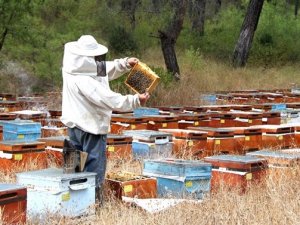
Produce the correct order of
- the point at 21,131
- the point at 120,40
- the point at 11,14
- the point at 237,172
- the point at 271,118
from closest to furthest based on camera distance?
the point at 237,172 < the point at 21,131 < the point at 271,118 < the point at 11,14 < the point at 120,40

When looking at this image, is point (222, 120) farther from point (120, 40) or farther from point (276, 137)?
point (120, 40)

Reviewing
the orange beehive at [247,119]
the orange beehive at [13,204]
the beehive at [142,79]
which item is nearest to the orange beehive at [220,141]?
the orange beehive at [247,119]

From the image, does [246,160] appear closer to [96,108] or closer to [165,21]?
[96,108]

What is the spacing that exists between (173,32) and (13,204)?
13.3 metres

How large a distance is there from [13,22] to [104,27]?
32.1ft

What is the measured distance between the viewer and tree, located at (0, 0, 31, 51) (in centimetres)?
1568

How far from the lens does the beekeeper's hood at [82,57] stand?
18.9 feet

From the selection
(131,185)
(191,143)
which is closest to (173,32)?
(191,143)

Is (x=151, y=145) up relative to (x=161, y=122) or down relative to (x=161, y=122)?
down

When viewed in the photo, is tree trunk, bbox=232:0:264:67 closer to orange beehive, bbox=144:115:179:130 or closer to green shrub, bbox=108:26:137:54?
green shrub, bbox=108:26:137:54

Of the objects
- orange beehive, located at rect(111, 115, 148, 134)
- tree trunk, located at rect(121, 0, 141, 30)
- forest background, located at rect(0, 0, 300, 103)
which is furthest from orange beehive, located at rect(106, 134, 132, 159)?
tree trunk, located at rect(121, 0, 141, 30)

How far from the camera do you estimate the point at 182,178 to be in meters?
6.33

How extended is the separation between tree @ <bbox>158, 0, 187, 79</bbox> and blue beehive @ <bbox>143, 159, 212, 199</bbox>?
415 inches

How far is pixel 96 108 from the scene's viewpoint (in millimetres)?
5793
